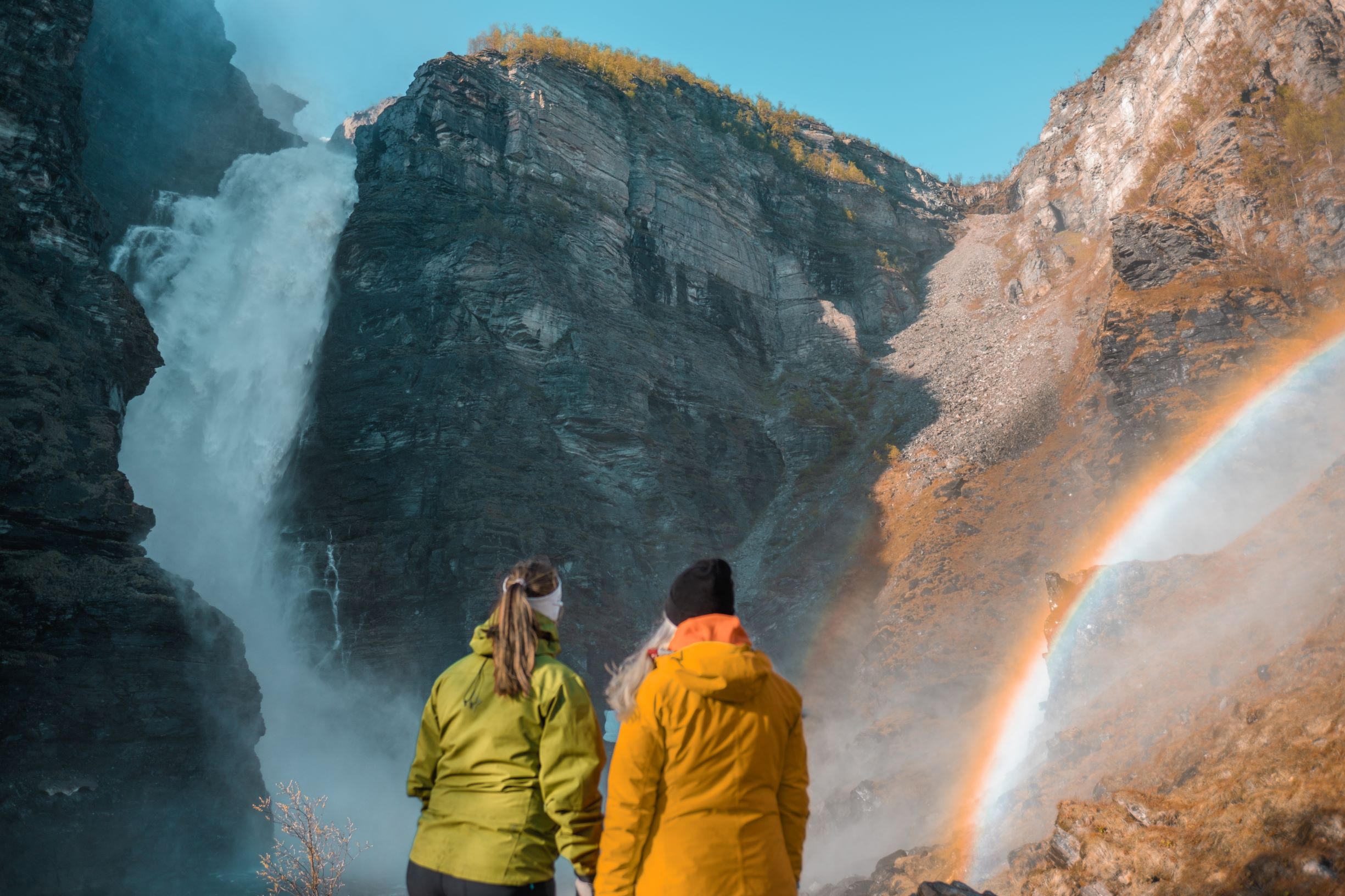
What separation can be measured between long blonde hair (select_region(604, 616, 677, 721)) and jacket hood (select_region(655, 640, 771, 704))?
27cm

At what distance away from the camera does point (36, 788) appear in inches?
739

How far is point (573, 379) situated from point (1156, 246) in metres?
29.8

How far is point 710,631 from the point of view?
3559 millimetres

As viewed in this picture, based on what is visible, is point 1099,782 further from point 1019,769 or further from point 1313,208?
point 1313,208

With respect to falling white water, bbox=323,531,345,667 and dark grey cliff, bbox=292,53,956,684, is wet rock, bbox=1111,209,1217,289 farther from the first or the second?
falling white water, bbox=323,531,345,667

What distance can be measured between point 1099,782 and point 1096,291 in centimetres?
4200

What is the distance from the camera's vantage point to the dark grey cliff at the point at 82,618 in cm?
1930

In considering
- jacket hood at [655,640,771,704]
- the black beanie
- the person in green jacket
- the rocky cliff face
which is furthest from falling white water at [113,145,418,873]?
jacket hood at [655,640,771,704]

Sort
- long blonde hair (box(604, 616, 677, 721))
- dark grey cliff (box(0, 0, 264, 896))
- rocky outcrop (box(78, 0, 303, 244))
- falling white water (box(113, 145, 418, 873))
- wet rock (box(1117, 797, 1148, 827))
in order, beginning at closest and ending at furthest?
1. long blonde hair (box(604, 616, 677, 721))
2. wet rock (box(1117, 797, 1148, 827))
3. dark grey cliff (box(0, 0, 264, 896))
4. falling white water (box(113, 145, 418, 873))
5. rocky outcrop (box(78, 0, 303, 244))

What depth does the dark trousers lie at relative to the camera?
11.5 ft

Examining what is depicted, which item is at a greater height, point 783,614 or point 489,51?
point 489,51

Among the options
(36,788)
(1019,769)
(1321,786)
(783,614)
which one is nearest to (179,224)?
(36,788)

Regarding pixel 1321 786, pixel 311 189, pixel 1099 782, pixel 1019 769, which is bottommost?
pixel 1019 769

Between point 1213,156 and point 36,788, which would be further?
point 1213,156
